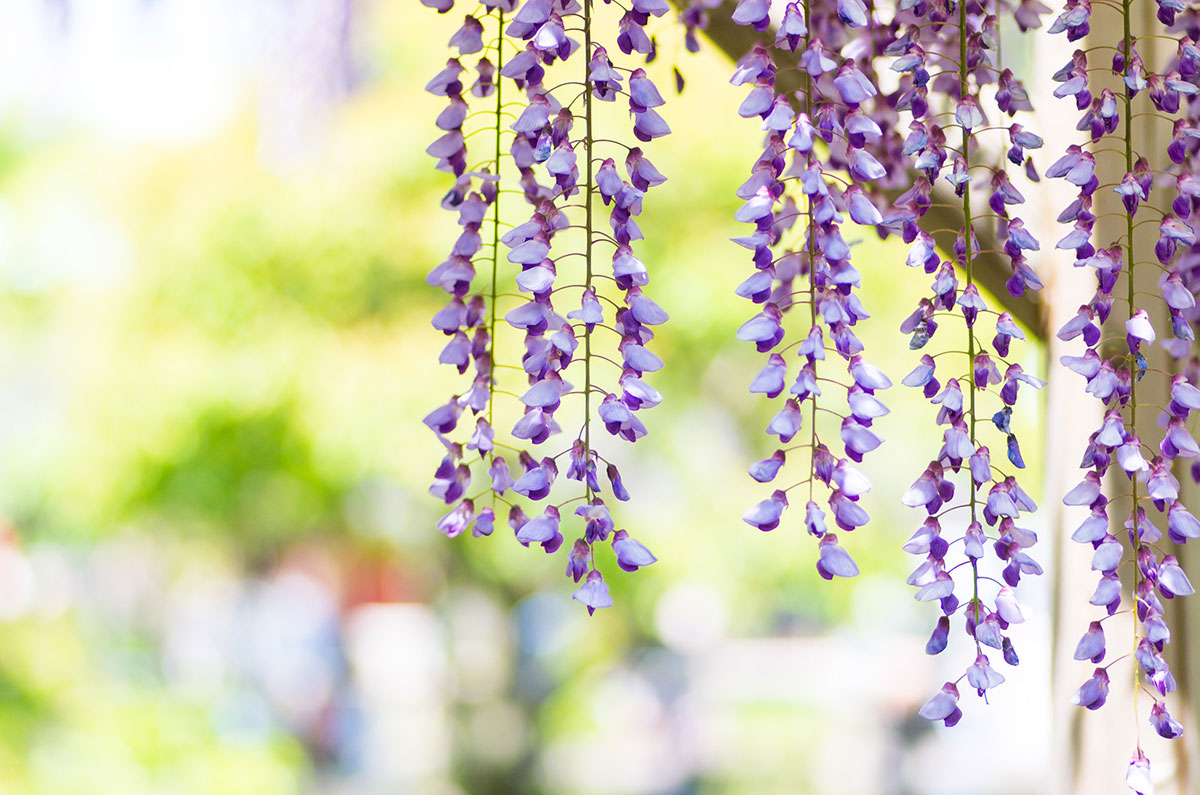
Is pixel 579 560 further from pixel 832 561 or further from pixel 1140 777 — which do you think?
pixel 1140 777

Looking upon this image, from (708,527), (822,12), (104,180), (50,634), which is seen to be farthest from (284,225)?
(822,12)

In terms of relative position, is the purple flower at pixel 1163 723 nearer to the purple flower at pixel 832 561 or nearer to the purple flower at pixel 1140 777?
the purple flower at pixel 1140 777

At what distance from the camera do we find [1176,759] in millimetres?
1059

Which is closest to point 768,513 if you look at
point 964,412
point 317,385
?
point 964,412

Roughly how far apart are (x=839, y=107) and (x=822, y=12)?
0.24 meters

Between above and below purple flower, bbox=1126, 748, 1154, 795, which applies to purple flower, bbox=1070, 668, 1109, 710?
above

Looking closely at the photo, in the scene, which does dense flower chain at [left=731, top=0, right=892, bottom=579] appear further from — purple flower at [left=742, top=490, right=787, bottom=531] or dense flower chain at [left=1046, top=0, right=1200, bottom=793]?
dense flower chain at [left=1046, top=0, right=1200, bottom=793]

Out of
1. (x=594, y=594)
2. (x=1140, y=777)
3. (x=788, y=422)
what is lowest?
(x=1140, y=777)

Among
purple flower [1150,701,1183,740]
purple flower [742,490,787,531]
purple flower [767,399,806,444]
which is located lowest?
purple flower [1150,701,1183,740]

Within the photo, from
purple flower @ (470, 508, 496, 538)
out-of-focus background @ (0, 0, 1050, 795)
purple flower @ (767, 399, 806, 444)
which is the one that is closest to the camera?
purple flower @ (767, 399, 806, 444)

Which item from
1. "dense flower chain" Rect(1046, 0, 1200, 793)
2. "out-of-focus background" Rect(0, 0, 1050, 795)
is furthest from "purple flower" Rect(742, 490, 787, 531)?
"out-of-focus background" Rect(0, 0, 1050, 795)

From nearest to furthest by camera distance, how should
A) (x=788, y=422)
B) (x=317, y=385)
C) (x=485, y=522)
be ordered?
1. (x=788, y=422)
2. (x=485, y=522)
3. (x=317, y=385)

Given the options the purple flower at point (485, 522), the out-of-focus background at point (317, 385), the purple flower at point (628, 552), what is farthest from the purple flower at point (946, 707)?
the out-of-focus background at point (317, 385)

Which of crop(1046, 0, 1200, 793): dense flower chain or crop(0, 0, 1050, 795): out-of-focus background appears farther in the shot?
crop(0, 0, 1050, 795): out-of-focus background
